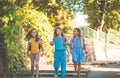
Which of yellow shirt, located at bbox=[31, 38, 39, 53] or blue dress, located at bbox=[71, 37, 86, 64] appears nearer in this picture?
yellow shirt, located at bbox=[31, 38, 39, 53]

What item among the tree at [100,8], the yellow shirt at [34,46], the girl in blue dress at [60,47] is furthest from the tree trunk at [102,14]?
the girl in blue dress at [60,47]

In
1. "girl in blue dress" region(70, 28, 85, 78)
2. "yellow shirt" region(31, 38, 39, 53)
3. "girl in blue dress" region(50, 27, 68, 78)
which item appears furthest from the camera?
"girl in blue dress" region(70, 28, 85, 78)

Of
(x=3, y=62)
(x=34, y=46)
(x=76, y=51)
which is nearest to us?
(x=3, y=62)

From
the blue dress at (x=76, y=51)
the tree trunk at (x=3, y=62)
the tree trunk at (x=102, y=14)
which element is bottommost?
the tree trunk at (x=3, y=62)

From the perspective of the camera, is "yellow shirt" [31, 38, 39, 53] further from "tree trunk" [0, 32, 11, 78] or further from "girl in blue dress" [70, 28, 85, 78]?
"tree trunk" [0, 32, 11, 78]

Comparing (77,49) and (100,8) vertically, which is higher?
(100,8)

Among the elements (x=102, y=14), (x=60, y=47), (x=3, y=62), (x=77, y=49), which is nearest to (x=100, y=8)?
(x=102, y=14)

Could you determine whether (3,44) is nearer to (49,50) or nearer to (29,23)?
(29,23)

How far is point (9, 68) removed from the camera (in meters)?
8.80

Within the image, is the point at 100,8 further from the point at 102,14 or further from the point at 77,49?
the point at 77,49

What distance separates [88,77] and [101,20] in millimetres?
35418

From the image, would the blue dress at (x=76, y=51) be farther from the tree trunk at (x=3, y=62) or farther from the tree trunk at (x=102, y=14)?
the tree trunk at (x=102, y=14)

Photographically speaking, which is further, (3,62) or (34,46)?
(34,46)

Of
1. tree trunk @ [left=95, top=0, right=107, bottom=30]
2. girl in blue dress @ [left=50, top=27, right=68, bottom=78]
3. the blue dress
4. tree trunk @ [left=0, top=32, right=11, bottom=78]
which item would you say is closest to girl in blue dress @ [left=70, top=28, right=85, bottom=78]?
the blue dress
